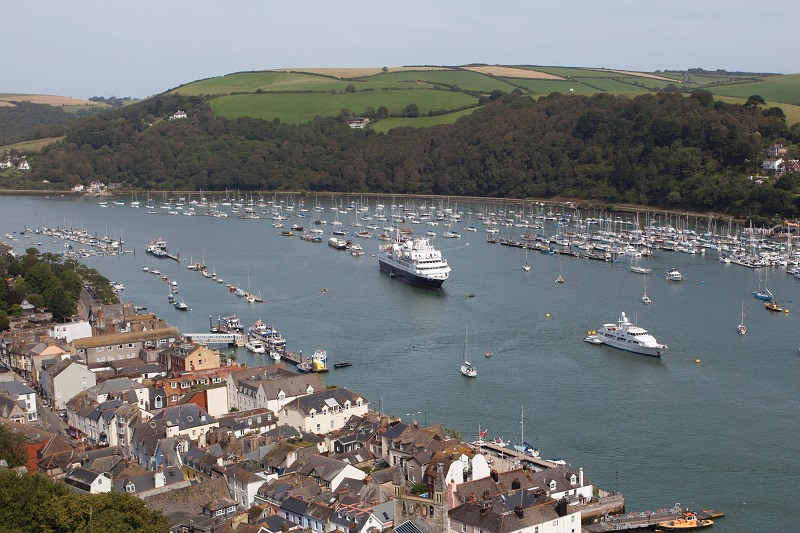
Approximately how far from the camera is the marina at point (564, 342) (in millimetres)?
22750

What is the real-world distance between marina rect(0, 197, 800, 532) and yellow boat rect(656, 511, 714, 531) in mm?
560

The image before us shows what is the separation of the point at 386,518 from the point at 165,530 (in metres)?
3.75

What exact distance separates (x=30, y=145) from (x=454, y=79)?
164 feet

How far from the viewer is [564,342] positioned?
33.5 meters

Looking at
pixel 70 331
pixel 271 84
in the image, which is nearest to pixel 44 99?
pixel 271 84

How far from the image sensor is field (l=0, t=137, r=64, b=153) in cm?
11175

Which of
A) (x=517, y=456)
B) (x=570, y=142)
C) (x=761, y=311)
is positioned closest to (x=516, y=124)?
(x=570, y=142)

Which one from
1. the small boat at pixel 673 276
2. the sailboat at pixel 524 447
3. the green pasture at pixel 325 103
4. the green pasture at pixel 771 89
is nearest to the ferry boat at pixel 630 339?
the sailboat at pixel 524 447

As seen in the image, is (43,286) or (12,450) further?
(43,286)

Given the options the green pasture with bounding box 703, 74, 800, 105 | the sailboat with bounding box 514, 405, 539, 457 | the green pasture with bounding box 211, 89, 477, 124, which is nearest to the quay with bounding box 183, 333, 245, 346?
the sailboat with bounding box 514, 405, 539, 457

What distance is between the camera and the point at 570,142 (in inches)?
3396

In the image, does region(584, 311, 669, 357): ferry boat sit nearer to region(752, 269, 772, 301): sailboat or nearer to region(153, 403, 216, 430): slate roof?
region(752, 269, 772, 301): sailboat

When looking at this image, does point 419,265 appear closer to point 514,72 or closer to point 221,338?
point 221,338

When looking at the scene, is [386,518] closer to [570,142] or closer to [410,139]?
[570,142]
